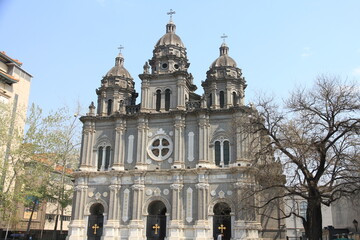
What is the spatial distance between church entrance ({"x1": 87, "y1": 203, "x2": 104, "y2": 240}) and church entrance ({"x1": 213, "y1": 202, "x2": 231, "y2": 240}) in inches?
445

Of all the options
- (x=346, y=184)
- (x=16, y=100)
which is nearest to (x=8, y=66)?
(x=16, y=100)

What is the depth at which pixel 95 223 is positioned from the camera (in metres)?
37.1

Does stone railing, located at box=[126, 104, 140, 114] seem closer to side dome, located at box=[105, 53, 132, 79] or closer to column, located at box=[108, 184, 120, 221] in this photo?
side dome, located at box=[105, 53, 132, 79]

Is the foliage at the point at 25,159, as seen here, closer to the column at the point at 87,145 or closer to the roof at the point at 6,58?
the column at the point at 87,145

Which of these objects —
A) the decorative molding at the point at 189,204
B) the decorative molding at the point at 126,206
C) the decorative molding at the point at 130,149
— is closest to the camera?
the decorative molding at the point at 189,204

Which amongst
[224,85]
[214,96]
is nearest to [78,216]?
[214,96]

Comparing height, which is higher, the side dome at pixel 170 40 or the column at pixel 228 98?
the side dome at pixel 170 40

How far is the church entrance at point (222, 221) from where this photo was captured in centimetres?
3425

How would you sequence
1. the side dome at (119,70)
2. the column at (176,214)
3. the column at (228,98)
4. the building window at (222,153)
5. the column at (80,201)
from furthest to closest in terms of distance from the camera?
the side dome at (119,70)
the column at (228,98)
the column at (80,201)
the building window at (222,153)
the column at (176,214)

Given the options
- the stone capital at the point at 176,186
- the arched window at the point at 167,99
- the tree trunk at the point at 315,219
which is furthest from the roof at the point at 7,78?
the tree trunk at the point at 315,219

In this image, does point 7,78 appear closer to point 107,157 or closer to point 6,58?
point 6,58

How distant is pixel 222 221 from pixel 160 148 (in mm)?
9334

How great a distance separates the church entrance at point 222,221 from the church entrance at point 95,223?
11.3 metres

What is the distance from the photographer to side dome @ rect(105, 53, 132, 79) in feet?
141
